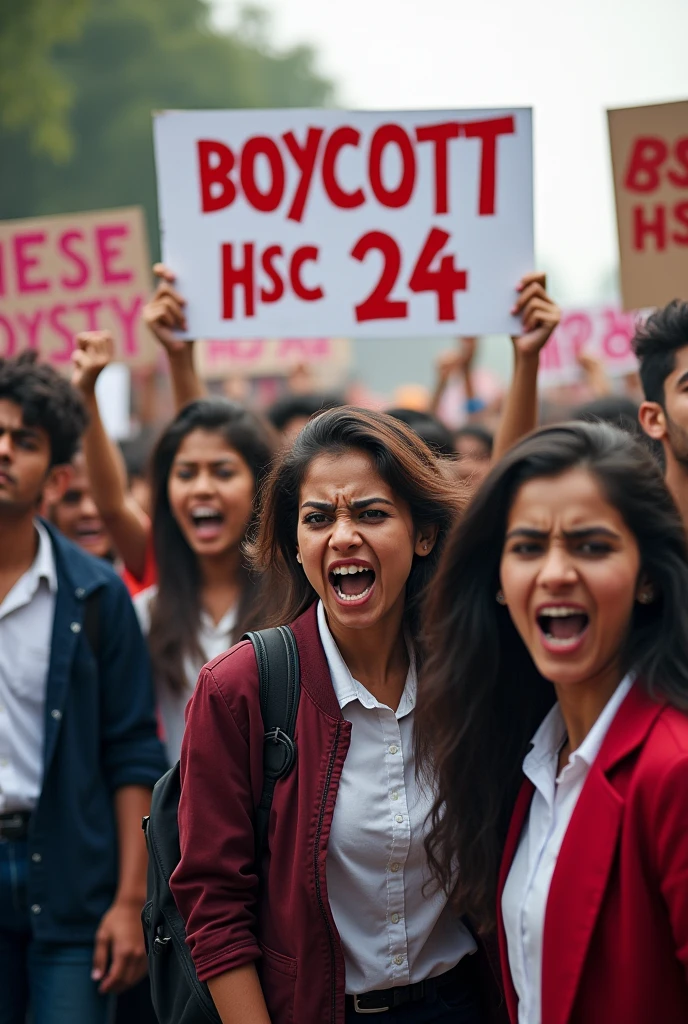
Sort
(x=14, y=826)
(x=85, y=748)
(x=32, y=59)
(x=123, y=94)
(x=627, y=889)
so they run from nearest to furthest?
1. (x=627, y=889)
2. (x=14, y=826)
3. (x=85, y=748)
4. (x=32, y=59)
5. (x=123, y=94)

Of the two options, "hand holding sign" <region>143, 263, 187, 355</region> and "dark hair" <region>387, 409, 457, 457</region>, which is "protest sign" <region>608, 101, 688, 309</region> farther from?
"hand holding sign" <region>143, 263, 187, 355</region>

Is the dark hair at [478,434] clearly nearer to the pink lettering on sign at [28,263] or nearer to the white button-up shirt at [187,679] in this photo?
the pink lettering on sign at [28,263]

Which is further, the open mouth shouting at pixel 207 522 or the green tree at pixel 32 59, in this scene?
the green tree at pixel 32 59

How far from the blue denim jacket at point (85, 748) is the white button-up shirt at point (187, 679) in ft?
0.32

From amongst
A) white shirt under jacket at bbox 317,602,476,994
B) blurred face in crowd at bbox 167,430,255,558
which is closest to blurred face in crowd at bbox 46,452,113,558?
blurred face in crowd at bbox 167,430,255,558

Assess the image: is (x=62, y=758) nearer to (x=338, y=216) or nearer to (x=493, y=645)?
(x=493, y=645)

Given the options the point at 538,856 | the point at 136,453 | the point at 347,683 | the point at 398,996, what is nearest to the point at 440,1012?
the point at 398,996

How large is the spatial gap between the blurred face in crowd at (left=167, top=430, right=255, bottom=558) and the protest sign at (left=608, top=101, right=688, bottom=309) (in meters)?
1.53

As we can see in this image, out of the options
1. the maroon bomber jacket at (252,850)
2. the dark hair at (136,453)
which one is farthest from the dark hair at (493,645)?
the dark hair at (136,453)

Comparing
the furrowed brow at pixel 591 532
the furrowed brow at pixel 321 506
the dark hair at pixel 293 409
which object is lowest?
the furrowed brow at pixel 591 532

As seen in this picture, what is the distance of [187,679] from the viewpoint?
3.78 m

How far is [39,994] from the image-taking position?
11.4ft

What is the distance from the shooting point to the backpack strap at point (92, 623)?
3.71 metres

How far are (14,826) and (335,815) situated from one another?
53.5 inches
